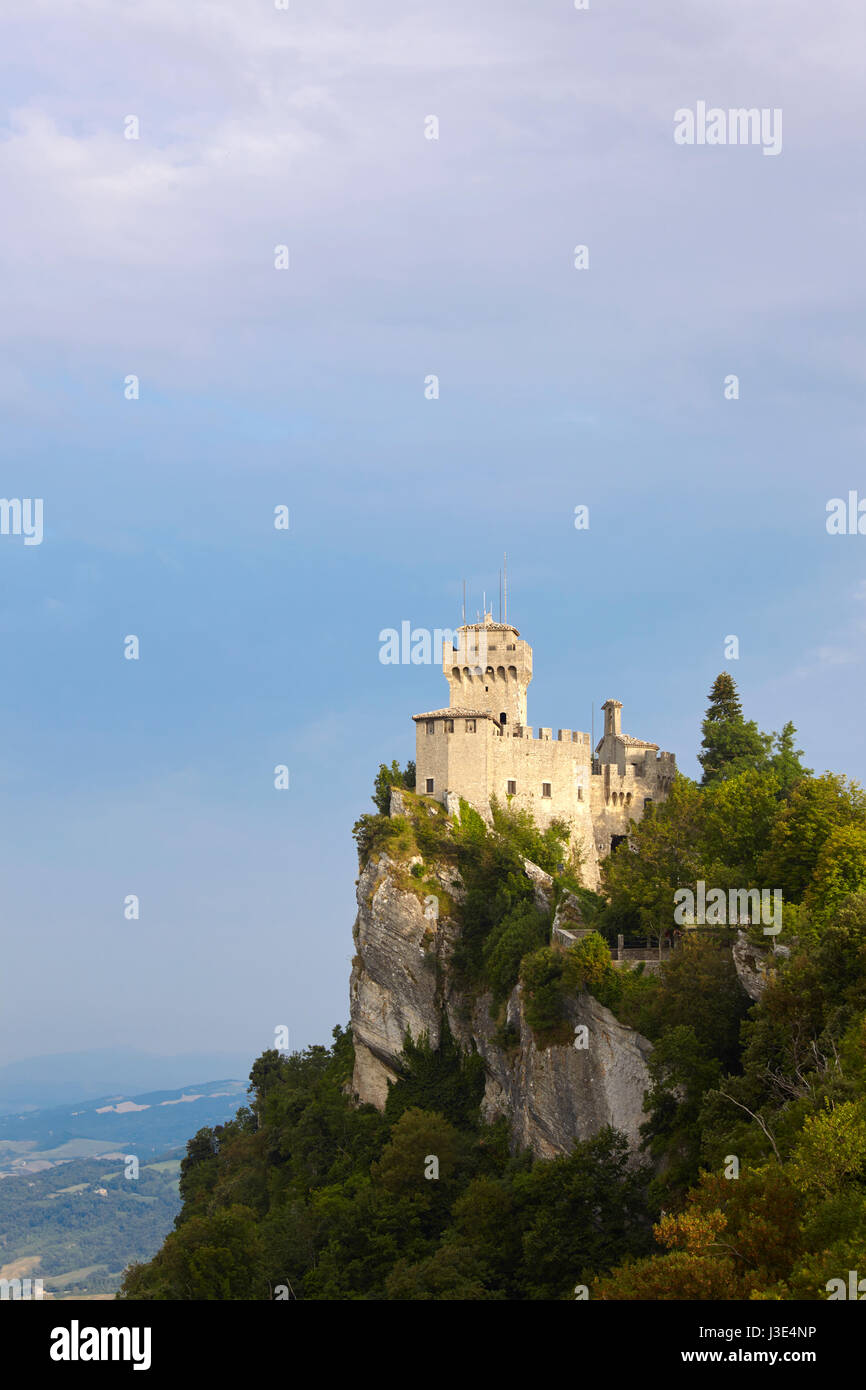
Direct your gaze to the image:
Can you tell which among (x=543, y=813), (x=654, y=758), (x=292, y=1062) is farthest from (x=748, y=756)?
(x=292, y=1062)

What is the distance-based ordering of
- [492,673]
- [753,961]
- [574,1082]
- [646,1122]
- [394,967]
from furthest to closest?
[492,673] < [394,967] < [574,1082] < [646,1122] < [753,961]

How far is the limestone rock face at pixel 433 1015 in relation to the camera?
59875 mm

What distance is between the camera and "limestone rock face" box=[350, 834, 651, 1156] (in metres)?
59.9

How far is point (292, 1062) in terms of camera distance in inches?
3932

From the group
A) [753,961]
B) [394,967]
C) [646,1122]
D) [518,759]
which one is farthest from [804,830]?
[394,967]

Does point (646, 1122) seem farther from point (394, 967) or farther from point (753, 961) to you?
point (394, 967)

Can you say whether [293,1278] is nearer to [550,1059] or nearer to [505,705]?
[550,1059]

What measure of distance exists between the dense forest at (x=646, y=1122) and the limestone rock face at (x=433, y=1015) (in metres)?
1.00

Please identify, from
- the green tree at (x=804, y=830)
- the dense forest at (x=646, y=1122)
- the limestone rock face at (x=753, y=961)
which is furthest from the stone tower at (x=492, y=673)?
the limestone rock face at (x=753, y=961)

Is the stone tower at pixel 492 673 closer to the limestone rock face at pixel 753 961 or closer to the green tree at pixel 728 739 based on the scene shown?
the green tree at pixel 728 739

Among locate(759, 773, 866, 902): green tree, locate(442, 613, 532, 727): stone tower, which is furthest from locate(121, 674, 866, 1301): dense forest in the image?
locate(442, 613, 532, 727): stone tower

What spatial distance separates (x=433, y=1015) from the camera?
7325 cm

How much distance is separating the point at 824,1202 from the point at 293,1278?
38.6 meters

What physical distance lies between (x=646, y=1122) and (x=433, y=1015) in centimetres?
2132
